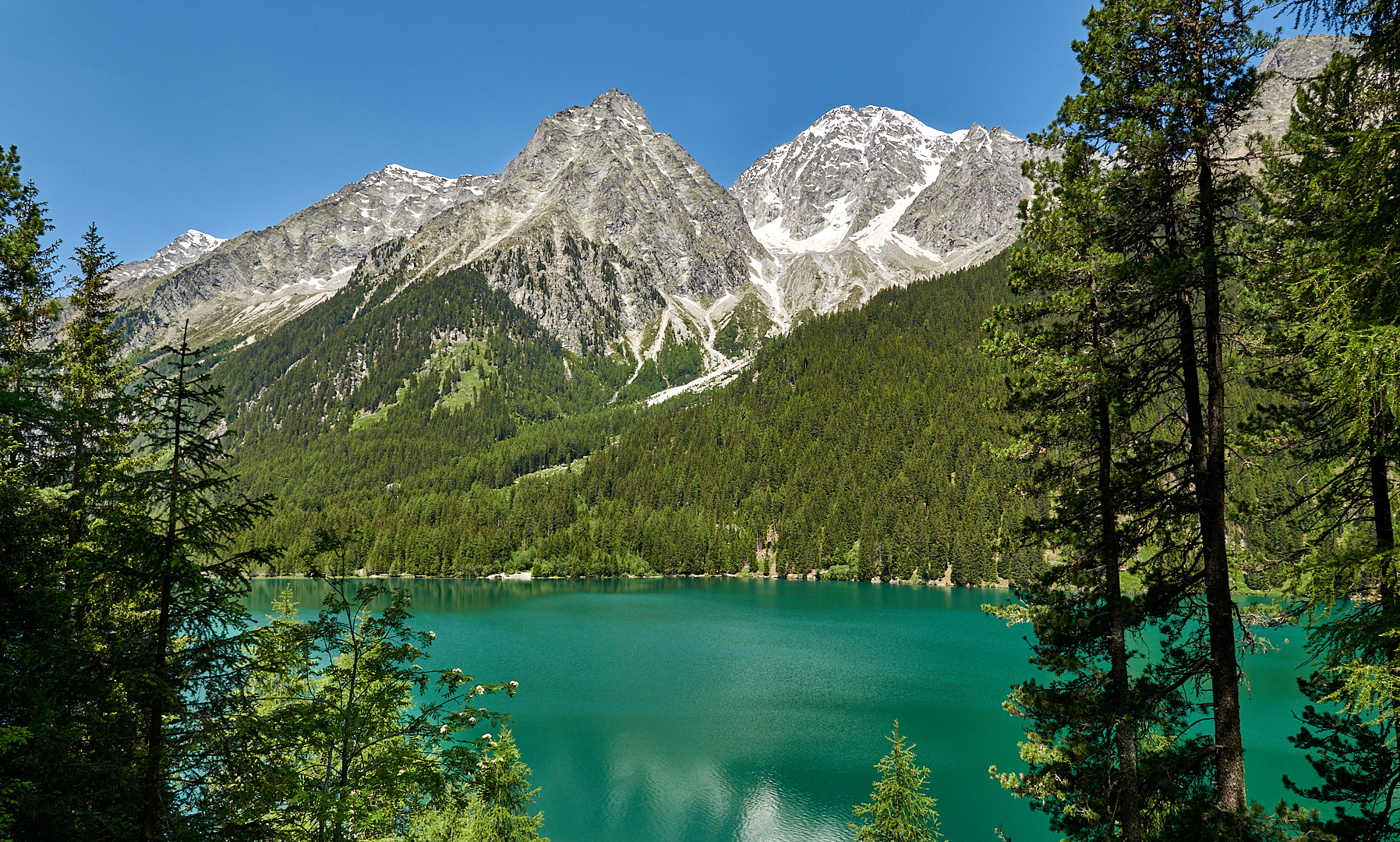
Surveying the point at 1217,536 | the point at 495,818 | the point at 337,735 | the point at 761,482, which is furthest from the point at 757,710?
the point at 761,482

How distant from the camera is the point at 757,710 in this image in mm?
43625

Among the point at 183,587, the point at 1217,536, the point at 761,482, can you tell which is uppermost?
the point at 761,482

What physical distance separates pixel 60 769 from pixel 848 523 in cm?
12629

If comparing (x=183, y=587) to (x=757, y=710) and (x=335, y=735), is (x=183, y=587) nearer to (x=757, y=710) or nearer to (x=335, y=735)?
(x=335, y=735)

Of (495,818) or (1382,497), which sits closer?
(1382,497)

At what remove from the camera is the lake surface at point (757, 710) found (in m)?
29.7

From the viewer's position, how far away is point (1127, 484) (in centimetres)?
1075

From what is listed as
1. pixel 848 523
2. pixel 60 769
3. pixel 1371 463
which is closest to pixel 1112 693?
pixel 1371 463

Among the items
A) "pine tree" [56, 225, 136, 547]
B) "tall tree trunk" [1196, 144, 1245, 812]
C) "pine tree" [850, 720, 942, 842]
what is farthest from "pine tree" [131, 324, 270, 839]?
"pine tree" [850, 720, 942, 842]

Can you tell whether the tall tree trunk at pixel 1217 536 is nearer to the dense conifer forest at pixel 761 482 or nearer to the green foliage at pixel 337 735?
the green foliage at pixel 337 735

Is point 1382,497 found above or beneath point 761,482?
beneath

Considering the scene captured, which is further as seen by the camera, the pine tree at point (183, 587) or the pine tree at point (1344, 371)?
the pine tree at point (183, 587)

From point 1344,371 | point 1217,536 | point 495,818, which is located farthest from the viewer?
point 495,818

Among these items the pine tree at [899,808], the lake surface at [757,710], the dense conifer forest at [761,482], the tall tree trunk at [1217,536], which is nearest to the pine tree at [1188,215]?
the tall tree trunk at [1217,536]
